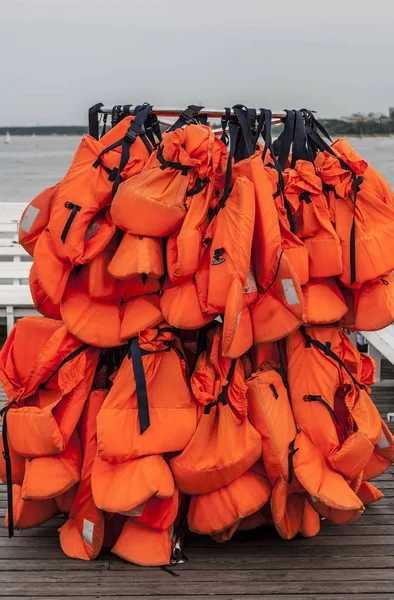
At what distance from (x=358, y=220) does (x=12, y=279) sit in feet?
20.2

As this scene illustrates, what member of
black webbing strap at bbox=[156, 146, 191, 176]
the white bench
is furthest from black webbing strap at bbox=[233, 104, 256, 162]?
the white bench

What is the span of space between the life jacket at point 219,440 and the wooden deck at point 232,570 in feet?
1.02

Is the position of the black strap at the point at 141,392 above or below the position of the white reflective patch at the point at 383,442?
above

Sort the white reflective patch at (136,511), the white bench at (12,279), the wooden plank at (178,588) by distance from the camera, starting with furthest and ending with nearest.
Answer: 1. the white bench at (12,279)
2. the white reflective patch at (136,511)
3. the wooden plank at (178,588)

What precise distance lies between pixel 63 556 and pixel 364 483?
4.25 ft

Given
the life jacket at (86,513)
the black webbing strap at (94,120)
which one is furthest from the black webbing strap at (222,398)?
the black webbing strap at (94,120)

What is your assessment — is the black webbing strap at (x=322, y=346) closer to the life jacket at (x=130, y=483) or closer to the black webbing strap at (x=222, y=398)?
the black webbing strap at (x=222, y=398)

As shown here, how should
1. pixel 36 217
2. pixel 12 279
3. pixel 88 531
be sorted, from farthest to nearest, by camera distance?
pixel 12 279 → pixel 36 217 → pixel 88 531

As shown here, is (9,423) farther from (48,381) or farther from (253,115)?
(253,115)

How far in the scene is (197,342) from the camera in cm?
372

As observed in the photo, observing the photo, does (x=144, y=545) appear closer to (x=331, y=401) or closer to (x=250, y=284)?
(x=331, y=401)

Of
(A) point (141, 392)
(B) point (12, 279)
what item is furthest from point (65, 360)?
(B) point (12, 279)

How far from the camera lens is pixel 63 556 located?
3604 millimetres

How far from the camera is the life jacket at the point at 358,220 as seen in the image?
3645mm
